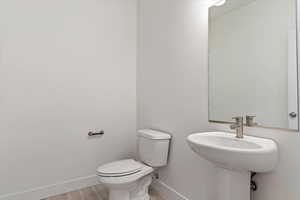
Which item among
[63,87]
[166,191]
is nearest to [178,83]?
[166,191]

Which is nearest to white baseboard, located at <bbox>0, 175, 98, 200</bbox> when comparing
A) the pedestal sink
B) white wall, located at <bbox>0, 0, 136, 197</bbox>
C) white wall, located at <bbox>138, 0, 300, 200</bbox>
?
white wall, located at <bbox>0, 0, 136, 197</bbox>

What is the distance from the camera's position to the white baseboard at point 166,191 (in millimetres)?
1716

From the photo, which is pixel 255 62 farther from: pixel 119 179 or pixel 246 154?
pixel 119 179

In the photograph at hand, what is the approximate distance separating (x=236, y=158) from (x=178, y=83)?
98 centimetres

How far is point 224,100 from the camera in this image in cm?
133

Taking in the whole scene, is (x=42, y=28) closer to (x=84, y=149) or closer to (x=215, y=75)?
(x=84, y=149)

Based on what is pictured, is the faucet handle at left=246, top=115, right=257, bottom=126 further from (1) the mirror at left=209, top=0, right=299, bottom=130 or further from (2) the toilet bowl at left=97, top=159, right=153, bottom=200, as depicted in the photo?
(2) the toilet bowl at left=97, top=159, right=153, bottom=200

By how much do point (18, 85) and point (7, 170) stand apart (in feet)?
2.74

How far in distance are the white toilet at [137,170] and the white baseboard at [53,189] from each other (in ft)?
1.88

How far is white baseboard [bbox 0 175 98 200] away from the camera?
1.78m

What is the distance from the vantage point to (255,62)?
3.76 feet

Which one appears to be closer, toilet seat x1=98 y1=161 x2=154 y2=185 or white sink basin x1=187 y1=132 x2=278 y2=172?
white sink basin x1=187 y1=132 x2=278 y2=172

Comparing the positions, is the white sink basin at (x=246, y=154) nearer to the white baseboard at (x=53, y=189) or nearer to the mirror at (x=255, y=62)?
the mirror at (x=255, y=62)

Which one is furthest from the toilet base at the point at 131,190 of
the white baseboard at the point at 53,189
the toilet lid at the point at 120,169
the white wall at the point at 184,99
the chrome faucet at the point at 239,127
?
the chrome faucet at the point at 239,127
